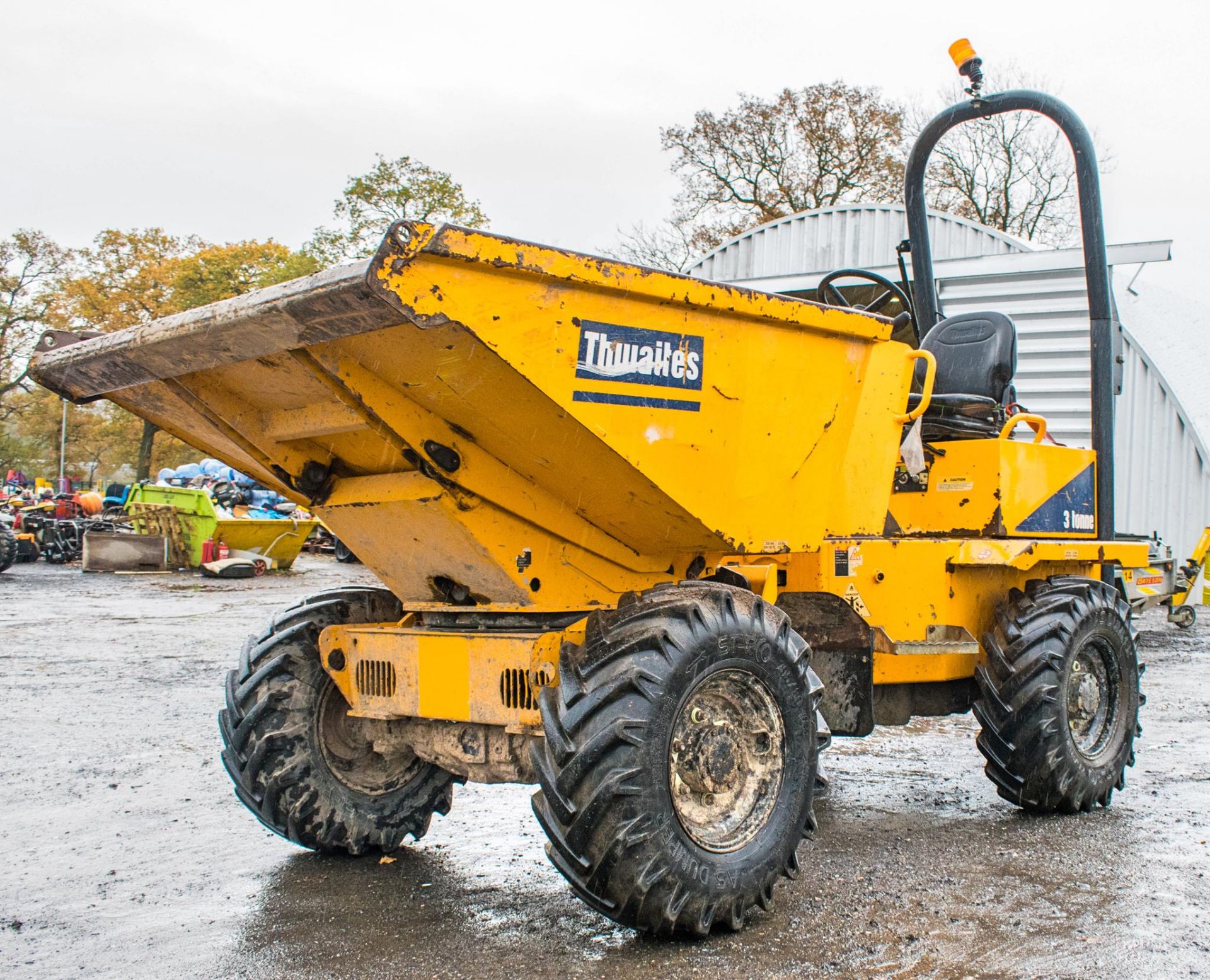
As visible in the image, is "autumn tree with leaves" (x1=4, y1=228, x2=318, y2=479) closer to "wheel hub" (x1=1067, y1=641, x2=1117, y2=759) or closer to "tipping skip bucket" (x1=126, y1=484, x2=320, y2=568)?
"tipping skip bucket" (x1=126, y1=484, x2=320, y2=568)

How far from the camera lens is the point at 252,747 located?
169 inches

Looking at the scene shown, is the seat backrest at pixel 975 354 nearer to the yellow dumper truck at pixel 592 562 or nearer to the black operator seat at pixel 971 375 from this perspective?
the black operator seat at pixel 971 375

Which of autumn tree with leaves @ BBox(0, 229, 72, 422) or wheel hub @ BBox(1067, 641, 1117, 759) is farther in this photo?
autumn tree with leaves @ BBox(0, 229, 72, 422)

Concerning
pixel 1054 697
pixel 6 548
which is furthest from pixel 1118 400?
pixel 6 548

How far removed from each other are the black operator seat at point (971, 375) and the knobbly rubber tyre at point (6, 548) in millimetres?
16371

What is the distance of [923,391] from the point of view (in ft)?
16.2

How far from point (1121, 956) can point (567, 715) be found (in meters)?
1.77

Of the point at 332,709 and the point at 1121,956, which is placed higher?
the point at 332,709

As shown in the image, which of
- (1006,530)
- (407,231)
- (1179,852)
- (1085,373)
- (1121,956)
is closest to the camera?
(407,231)

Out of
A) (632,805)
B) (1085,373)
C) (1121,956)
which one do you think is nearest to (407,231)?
(632,805)

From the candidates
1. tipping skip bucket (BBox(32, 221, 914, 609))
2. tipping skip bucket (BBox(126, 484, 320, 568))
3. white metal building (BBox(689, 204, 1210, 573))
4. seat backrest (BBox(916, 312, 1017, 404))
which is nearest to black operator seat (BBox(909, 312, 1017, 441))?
seat backrest (BBox(916, 312, 1017, 404))

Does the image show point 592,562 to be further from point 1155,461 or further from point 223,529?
point 223,529

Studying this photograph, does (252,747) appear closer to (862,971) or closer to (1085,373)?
(862,971)

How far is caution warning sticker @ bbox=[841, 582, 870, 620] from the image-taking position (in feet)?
15.2
